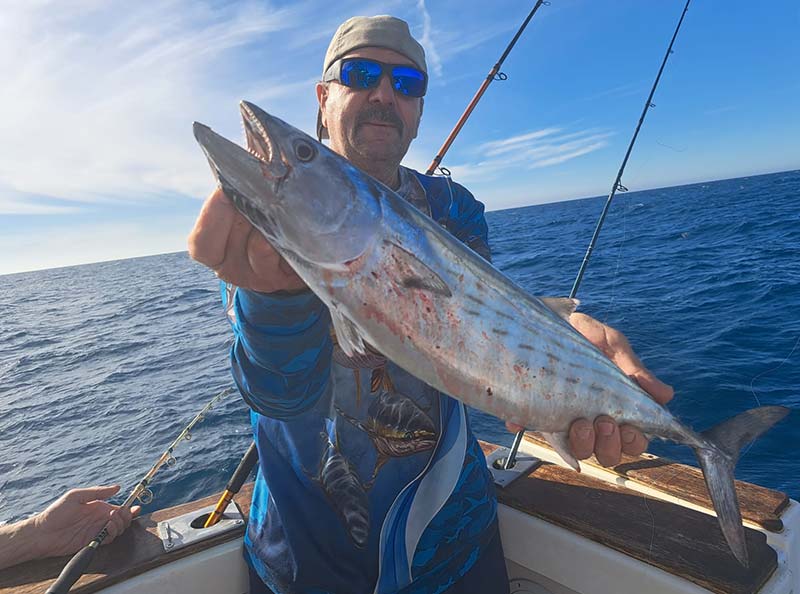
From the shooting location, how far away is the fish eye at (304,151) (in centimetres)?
187

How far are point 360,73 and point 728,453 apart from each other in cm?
285

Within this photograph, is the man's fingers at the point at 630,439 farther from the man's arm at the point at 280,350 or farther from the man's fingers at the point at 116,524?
the man's fingers at the point at 116,524

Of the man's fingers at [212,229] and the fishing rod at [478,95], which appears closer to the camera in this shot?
the man's fingers at [212,229]

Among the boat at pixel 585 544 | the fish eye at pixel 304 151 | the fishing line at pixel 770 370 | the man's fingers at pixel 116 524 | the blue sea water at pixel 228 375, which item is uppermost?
the fish eye at pixel 304 151

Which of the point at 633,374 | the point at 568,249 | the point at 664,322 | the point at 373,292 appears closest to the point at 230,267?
the point at 373,292

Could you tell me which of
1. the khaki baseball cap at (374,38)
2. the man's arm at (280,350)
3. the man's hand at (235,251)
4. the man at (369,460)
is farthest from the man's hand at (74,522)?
the khaki baseball cap at (374,38)

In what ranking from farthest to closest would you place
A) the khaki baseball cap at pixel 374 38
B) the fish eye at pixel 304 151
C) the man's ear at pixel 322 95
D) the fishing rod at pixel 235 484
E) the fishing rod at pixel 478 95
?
the fishing rod at pixel 478 95 < the fishing rod at pixel 235 484 < the man's ear at pixel 322 95 < the khaki baseball cap at pixel 374 38 < the fish eye at pixel 304 151

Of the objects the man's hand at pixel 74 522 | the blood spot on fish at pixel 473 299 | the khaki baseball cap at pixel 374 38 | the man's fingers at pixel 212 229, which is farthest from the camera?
→ the man's hand at pixel 74 522

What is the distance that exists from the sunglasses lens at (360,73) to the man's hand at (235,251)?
1.26 meters

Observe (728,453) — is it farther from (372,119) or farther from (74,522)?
(74,522)

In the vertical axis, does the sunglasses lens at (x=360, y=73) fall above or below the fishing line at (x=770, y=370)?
above

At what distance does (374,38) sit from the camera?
8.43 ft

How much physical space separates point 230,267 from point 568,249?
25.7 meters

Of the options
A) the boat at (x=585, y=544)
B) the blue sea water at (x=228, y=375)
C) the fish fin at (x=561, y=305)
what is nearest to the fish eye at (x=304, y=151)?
the fish fin at (x=561, y=305)
